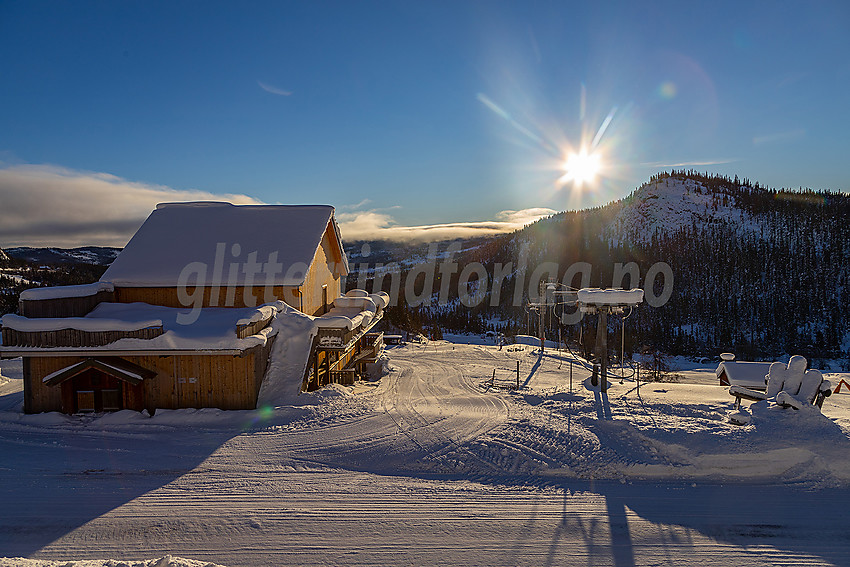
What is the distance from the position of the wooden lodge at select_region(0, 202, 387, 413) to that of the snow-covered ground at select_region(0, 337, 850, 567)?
934mm

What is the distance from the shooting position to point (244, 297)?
55.5ft

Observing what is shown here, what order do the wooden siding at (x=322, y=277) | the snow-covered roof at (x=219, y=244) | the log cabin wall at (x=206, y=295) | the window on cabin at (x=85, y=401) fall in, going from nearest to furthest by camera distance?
1. the window on cabin at (x=85, y=401)
2. the log cabin wall at (x=206, y=295)
3. the snow-covered roof at (x=219, y=244)
4. the wooden siding at (x=322, y=277)

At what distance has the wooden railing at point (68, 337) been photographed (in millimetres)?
13281

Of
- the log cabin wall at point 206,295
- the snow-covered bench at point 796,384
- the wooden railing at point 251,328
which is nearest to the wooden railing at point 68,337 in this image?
the wooden railing at point 251,328

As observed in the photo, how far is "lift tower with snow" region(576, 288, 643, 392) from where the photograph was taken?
1714 centimetres

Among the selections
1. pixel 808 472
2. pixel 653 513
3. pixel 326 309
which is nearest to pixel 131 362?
pixel 326 309

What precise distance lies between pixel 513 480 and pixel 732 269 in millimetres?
137618

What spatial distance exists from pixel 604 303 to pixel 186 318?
15.1m

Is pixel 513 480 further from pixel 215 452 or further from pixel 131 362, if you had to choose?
pixel 131 362

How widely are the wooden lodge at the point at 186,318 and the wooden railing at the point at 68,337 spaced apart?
0.10 feet

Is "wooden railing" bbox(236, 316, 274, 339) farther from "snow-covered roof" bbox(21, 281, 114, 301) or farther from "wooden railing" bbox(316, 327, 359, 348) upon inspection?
"snow-covered roof" bbox(21, 281, 114, 301)

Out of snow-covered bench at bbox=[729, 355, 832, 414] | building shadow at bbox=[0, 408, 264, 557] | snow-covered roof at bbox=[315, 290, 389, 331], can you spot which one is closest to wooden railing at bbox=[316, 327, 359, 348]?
snow-covered roof at bbox=[315, 290, 389, 331]

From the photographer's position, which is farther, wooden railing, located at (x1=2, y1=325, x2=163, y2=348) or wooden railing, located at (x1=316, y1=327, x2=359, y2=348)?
wooden railing, located at (x1=316, y1=327, x2=359, y2=348)

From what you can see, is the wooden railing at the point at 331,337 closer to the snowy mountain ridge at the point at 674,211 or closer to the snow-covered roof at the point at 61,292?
the snow-covered roof at the point at 61,292
